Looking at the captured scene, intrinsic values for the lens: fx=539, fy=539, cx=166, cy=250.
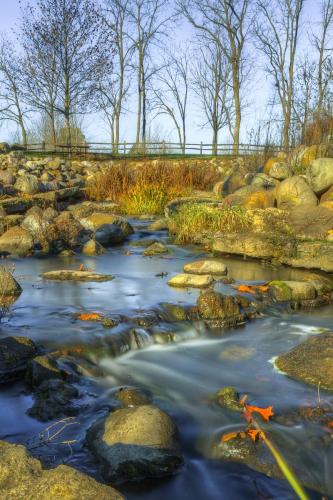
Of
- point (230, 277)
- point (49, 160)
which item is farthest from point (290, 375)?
point (49, 160)

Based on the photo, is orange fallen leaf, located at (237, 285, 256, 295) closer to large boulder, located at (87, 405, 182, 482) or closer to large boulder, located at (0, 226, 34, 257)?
large boulder, located at (87, 405, 182, 482)

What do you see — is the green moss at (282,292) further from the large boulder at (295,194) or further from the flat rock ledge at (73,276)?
the large boulder at (295,194)

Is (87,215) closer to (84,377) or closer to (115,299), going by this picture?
(115,299)

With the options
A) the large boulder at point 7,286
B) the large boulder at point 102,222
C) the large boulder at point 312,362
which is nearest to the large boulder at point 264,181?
the large boulder at point 102,222

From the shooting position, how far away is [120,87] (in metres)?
32.7

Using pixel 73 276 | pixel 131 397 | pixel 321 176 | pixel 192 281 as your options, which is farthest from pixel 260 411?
pixel 321 176

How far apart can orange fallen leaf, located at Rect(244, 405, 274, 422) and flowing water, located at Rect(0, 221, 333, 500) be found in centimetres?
10

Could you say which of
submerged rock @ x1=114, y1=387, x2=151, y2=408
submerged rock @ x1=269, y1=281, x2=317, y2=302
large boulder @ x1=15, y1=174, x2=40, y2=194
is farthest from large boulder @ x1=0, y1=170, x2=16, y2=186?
submerged rock @ x1=114, y1=387, x2=151, y2=408

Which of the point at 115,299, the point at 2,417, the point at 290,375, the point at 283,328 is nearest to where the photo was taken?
the point at 2,417

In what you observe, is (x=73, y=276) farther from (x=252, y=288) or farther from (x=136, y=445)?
(x=136, y=445)

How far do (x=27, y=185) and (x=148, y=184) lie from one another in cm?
372

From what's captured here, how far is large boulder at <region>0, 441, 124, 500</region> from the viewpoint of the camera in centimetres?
171

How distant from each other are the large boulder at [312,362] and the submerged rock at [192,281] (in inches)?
94.8

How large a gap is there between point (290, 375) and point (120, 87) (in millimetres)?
30602
